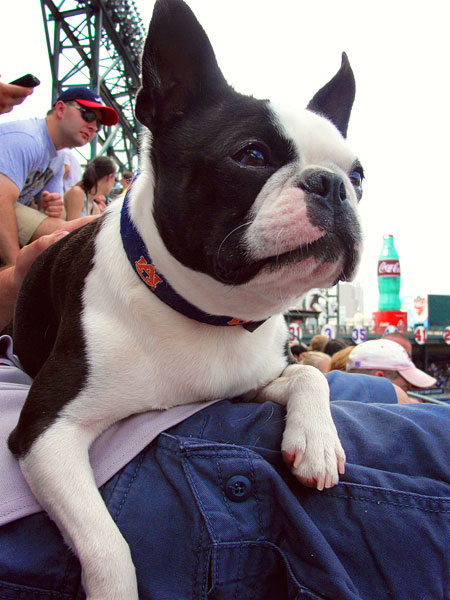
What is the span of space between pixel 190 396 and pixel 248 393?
250mm

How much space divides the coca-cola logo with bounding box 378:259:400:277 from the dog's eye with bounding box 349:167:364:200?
23.0 meters

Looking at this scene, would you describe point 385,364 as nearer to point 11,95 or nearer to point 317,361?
point 317,361

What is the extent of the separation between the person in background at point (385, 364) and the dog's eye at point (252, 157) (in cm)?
212

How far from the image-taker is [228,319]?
116 centimetres

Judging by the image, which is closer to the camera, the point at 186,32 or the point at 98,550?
the point at 98,550

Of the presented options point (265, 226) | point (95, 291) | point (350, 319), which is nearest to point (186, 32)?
point (265, 226)

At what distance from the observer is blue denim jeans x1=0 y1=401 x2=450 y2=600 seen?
31.0 inches

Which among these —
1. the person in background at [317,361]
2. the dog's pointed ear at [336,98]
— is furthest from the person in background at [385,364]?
the dog's pointed ear at [336,98]

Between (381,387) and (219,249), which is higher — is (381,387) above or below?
below

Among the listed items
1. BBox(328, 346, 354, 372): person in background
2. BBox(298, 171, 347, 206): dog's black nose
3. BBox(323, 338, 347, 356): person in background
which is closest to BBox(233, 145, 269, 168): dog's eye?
BBox(298, 171, 347, 206): dog's black nose

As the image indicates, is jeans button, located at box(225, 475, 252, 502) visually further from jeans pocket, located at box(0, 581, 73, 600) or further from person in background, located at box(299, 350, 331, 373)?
person in background, located at box(299, 350, 331, 373)

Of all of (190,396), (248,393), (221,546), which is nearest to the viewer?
(221,546)

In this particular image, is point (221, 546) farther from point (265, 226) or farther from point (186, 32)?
point (186, 32)

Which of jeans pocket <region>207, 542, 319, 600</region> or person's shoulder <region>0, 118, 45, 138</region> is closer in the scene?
jeans pocket <region>207, 542, 319, 600</region>
